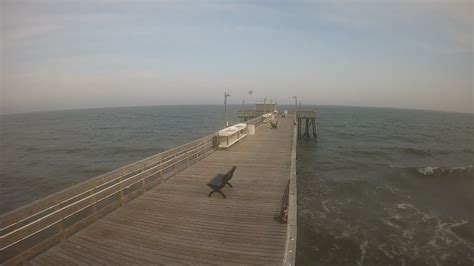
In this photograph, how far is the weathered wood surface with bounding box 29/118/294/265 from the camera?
5180mm

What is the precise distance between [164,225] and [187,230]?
2.16 ft

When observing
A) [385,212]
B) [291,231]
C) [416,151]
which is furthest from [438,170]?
[291,231]

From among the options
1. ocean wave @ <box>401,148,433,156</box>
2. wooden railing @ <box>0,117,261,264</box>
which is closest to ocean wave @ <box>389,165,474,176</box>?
ocean wave @ <box>401,148,433,156</box>

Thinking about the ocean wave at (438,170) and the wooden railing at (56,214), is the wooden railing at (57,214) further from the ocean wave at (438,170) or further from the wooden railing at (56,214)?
the ocean wave at (438,170)

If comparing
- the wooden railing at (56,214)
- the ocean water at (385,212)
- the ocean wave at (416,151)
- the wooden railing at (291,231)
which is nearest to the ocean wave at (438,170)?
the ocean water at (385,212)

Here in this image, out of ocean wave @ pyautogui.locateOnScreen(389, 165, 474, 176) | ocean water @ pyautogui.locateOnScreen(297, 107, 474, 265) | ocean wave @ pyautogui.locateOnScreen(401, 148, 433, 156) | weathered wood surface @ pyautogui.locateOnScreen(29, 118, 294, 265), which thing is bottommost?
ocean water @ pyautogui.locateOnScreen(297, 107, 474, 265)

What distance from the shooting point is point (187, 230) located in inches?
246

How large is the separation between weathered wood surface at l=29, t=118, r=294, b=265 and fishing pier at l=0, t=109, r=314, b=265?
0.02 m

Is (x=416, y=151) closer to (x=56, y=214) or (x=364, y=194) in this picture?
(x=364, y=194)

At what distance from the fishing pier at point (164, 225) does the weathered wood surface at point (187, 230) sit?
19 mm

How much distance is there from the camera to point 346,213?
47.9ft

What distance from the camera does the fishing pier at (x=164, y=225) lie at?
16.7 ft

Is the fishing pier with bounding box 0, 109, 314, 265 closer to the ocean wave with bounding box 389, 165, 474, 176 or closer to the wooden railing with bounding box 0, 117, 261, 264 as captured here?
the wooden railing with bounding box 0, 117, 261, 264

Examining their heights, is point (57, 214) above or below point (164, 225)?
above
